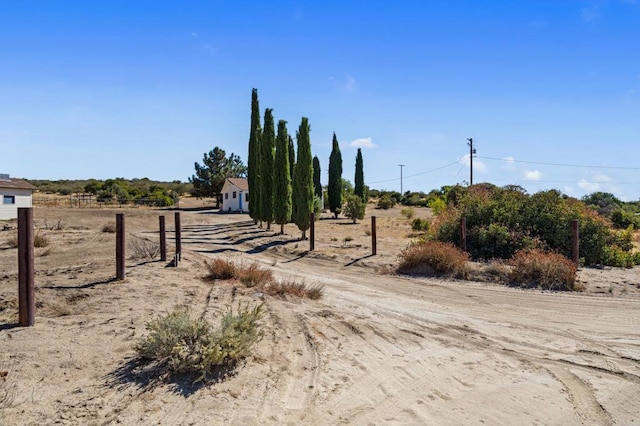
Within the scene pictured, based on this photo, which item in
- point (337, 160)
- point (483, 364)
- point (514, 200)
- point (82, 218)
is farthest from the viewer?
point (337, 160)

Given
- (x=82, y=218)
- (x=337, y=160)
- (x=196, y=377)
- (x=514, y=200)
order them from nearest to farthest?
1. (x=196, y=377)
2. (x=514, y=200)
3. (x=82, y=218)
4. (x=337, y=160)

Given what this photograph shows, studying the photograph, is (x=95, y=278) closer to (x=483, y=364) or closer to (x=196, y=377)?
(x=196, y=377)

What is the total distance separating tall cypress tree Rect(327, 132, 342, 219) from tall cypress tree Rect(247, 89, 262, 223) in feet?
55.3

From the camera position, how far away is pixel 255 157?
34000 millimetres

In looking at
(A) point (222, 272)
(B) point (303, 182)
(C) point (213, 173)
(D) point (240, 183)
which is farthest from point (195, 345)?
(C) point (213, 173)

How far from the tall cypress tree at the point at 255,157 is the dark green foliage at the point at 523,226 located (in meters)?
17.2

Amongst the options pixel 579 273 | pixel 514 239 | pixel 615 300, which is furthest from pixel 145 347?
pixel 514 239

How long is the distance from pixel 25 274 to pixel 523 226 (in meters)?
14.1

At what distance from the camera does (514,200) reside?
1723 cm

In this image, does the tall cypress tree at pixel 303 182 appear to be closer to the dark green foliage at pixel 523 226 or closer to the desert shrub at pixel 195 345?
the dark green foliage at pixel 523 226

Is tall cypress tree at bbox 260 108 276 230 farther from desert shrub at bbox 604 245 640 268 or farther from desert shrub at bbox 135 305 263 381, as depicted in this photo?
desert shrub at bbox 135 305 263 381

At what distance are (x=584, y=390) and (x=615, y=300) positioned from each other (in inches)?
227

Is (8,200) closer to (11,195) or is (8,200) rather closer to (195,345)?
(11,195)

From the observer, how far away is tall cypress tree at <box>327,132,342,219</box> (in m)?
50.5
